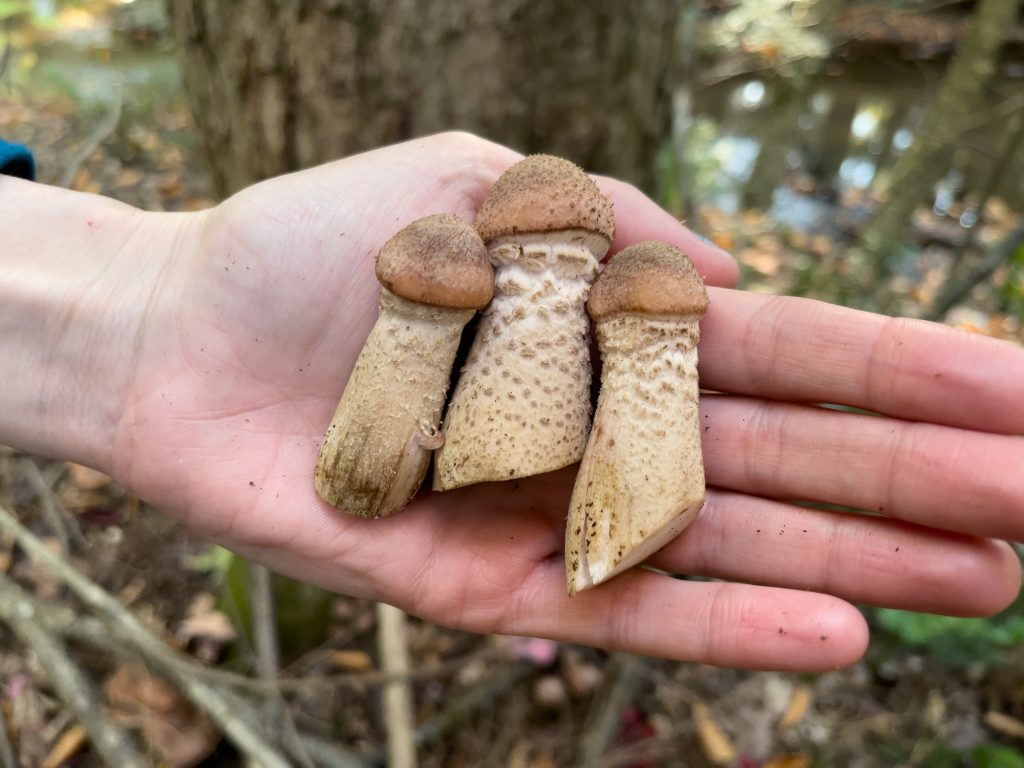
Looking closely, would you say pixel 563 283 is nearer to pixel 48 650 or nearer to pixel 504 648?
pixel 504 648

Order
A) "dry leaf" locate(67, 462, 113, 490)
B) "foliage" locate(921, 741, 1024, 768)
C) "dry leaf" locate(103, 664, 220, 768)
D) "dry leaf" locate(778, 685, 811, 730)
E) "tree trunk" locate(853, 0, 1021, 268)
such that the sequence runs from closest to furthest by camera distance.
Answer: "foliage" locate(921, 741, 1024, 768), "dry leaf" locate(103, 664, 220, 768), "dry leaf" locate(778, 685, 811, 730), "dry leaf" locate(67, 462, 113, 490), "tree trunk" locate(853, 0, 1021, 268)

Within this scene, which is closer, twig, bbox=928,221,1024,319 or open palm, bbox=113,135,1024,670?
open palm, bbox=113,135,1024,670

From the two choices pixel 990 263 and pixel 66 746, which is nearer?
pixel 66 746

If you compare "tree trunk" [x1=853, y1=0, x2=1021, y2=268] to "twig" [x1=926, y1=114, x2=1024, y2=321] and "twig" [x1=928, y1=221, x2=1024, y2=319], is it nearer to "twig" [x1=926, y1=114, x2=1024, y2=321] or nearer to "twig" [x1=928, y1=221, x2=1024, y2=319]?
"twig" [x1=926, y1=114, x2=1024, y2=321]

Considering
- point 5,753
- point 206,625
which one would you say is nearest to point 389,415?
point 206,625

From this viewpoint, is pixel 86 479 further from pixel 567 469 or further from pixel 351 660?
pixel 567 469

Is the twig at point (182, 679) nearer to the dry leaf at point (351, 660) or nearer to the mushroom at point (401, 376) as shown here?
the dry leaf at point (351, 660)

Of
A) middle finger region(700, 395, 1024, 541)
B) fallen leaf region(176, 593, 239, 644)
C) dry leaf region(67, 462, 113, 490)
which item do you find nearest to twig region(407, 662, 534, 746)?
fallen leaf region(176, 593, 239, 644)
